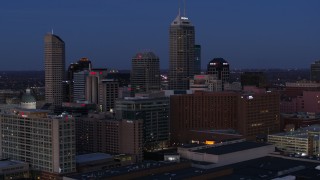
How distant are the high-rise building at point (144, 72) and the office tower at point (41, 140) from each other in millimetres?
110294

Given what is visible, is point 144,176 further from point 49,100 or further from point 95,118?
point 49,100

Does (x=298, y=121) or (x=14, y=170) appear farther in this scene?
(x=298, y=121)

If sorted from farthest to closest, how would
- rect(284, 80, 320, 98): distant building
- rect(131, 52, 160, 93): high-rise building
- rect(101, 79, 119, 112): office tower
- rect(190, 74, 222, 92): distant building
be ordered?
rect(131, 52, 160, 93): high-rise building → rect(284, 80, 320, 98): distant building → rect(190, 74, 222, 92): distant building → rect(101, 79, 119, 112): office tower

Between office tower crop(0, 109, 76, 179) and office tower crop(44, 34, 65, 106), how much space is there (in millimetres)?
100493

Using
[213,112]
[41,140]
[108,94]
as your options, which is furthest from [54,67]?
[41,140]

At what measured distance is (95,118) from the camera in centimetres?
9988

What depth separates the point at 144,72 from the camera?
195625mm

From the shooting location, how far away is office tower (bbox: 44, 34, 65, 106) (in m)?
186

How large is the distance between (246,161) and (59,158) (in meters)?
26.8

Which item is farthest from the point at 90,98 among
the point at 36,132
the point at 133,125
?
the point at 36,132

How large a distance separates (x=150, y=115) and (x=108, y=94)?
44.1 m

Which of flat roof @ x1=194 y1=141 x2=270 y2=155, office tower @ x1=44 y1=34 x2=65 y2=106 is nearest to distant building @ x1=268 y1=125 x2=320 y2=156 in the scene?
flat roof @ x1=194 y1=141 x2=270 y2=155

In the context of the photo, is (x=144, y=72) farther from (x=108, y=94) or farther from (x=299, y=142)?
(x=299, y=142)

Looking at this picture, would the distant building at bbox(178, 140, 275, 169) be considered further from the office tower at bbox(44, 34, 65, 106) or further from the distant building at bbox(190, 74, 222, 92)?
the office tower at bbox(44, 34, 65, 106)
